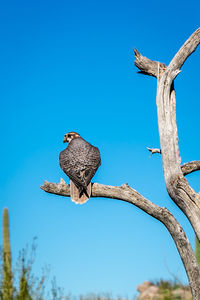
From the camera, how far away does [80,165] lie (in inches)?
346

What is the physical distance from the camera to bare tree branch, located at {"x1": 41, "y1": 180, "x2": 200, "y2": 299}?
7.70 meters

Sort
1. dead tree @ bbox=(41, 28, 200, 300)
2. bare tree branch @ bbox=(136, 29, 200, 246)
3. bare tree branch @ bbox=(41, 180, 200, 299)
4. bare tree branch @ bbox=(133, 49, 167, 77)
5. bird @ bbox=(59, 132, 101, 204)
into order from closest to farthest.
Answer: bare tree branch @ bbox=(41, 180, 200, 299), dead tree @ bbox=(41, 28, 200, 300), bare tree branch @ bbox=(136, 29, 200, 246), bird @ bbox=(59, 132, 101, 204), bare tree branch @ bbox=(133, 49, 167, 77)

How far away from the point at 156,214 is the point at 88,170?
1660mm

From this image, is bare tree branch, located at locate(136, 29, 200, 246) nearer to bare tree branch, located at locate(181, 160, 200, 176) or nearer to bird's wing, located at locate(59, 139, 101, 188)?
bare tree branch, located at locate(181, 160, 200, 176)

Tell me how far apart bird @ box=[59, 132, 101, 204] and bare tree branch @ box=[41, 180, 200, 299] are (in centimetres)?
24

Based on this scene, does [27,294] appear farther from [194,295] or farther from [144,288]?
[144,288]

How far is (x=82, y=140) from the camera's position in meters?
9.72

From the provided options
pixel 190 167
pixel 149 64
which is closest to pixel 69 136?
pixel 149 64

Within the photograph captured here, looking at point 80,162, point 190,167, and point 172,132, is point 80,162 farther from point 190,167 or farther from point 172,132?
point 190,167

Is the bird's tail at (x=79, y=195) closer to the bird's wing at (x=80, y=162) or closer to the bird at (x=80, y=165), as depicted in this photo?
the bird at (x=80, y=165)

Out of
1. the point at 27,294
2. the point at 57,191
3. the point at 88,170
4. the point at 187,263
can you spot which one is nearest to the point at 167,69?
the point at 88,170

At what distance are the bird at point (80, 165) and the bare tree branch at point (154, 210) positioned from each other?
239 mm

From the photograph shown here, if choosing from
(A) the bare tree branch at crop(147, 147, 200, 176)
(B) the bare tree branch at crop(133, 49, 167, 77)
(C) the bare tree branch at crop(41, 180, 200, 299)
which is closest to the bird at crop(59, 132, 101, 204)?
(C) the bare tree branch at crop(41, 180, 200, 299)

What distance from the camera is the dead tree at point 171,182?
7820 millimetres
